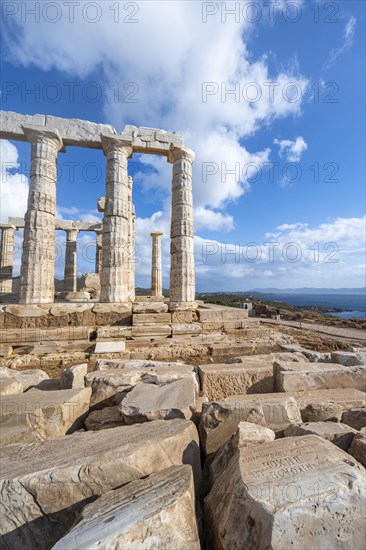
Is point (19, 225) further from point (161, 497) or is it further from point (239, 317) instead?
point (161, 497)

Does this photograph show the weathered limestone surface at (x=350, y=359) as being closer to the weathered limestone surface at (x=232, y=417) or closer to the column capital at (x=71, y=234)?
the weathered limestone surface at (x=232, y=417)

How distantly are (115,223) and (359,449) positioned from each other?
11.2 meters

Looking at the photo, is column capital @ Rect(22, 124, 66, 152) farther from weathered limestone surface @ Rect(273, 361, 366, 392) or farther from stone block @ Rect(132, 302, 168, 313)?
weathered limestone surface @ Rect(273, 361, 366, 392)

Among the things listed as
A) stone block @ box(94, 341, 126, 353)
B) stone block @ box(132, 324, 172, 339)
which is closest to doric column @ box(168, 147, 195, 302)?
stone block @ box(132, 324, 172, 339)

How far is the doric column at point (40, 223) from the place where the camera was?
10.4 metres

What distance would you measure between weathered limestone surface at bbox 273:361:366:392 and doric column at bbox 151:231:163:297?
18588mm

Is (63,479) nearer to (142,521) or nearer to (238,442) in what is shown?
(142,521)

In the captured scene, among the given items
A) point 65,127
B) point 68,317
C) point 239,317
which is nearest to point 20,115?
point 65,127

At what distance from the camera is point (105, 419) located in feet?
10.8

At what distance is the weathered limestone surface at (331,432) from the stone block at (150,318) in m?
7.87

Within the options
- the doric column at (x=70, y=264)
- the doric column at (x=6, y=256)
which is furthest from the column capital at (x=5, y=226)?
the doric column at (x=70, y=264)

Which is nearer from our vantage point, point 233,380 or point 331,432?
point 331,432

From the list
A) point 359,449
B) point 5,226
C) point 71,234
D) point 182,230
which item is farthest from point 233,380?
point 5,226

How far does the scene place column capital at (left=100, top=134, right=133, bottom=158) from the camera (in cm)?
1162
